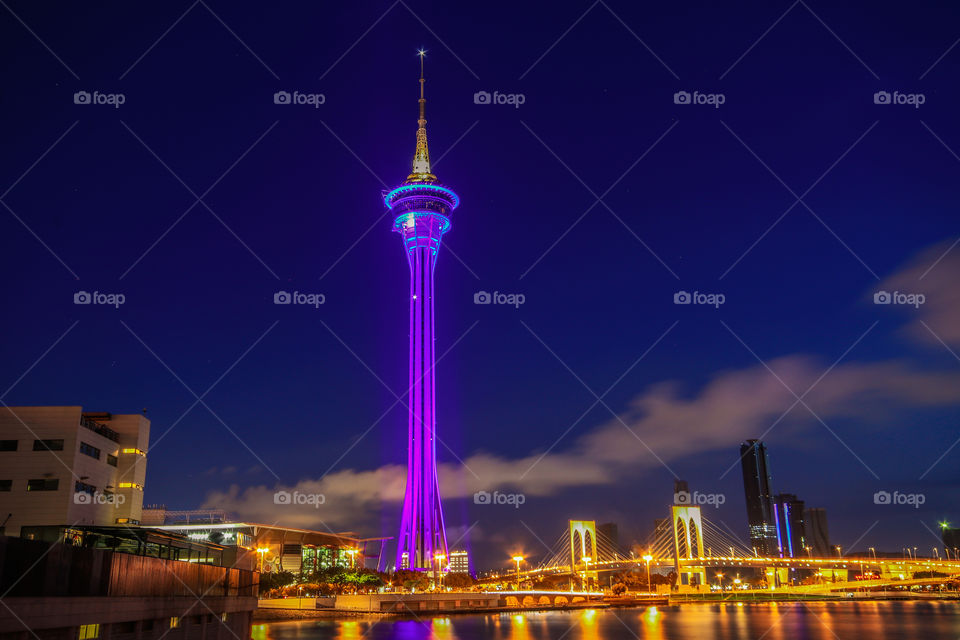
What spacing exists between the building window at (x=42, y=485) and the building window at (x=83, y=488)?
1415 mm

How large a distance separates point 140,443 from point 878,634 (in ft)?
208

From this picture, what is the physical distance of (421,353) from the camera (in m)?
106

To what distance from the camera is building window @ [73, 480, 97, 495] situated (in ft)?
166

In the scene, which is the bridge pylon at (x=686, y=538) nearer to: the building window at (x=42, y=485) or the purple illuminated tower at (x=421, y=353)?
the purple illuminated tower at (x=421, y=353)

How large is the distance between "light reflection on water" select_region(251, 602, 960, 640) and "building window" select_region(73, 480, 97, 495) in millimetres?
15627

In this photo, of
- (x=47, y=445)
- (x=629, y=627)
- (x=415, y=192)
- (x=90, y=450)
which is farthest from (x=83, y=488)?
(x=415, y=192)

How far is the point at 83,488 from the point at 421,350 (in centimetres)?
5802

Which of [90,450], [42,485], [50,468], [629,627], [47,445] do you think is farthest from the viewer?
[629,627]

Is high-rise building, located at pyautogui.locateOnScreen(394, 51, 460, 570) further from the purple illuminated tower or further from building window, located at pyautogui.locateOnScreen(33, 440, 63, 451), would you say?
building window, located at pyautogui.locateOnScreen(33, 440, 63, 451)

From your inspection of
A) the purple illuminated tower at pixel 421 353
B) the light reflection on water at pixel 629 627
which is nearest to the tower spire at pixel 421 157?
the purple illuminated tower at pixel 421 353

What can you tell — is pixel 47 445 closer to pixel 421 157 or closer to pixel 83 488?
pixel 83 488

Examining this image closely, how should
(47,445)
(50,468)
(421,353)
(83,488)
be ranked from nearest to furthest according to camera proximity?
(50,468), (47,445), (83,488), (421,353)

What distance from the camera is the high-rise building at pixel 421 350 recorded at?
101125mm

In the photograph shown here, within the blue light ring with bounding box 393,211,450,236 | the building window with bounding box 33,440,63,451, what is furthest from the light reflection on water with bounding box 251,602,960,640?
the blue light ring with bounding box 393,211,450,236
